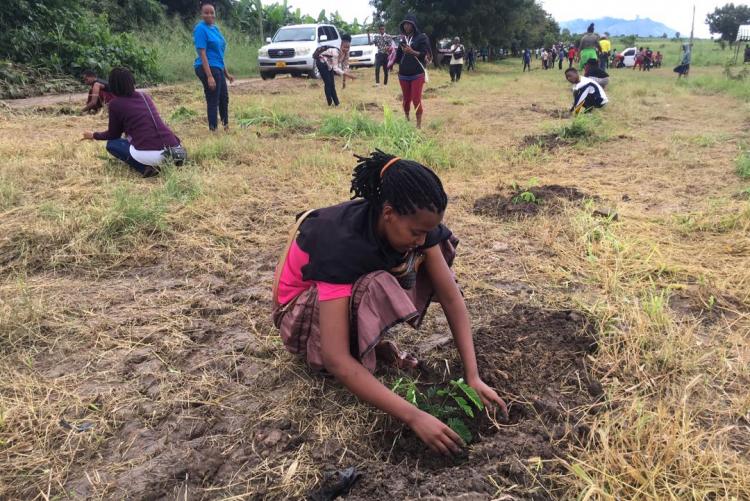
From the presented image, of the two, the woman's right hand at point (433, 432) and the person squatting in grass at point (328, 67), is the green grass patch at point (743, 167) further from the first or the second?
the person squatting in grass at point (328, 67)

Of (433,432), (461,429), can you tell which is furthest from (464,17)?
(433,432)

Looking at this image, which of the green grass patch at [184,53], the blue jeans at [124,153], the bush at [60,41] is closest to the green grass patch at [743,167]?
the blue jeans at [124,153]

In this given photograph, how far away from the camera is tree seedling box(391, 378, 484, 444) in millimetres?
1619

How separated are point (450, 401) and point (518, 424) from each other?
0.25 metres

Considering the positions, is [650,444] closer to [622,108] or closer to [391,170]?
[391,170]

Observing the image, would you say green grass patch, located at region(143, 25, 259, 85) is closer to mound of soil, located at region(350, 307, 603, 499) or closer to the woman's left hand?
mound of soil, located at region(350, 307, 603, 499)

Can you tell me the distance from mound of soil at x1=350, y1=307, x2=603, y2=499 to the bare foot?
0.26 m

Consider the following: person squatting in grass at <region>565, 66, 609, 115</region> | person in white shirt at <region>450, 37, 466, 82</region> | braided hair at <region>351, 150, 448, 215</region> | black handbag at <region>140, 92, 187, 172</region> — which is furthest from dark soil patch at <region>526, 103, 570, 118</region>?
braided hair at <region>351, 150, 448, 215</region>

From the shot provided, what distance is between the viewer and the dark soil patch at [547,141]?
5.63m

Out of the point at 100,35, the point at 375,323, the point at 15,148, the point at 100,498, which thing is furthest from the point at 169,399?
the point at 100,35

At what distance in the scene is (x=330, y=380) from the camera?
1.90m

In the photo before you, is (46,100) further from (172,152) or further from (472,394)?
(472,394)

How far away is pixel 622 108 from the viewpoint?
842 centimetres

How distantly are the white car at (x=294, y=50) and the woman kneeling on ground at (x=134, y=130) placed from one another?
958 cm
